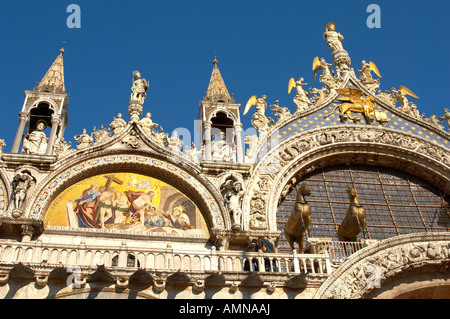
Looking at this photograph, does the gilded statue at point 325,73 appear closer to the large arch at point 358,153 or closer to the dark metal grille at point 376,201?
the large arch at point 358,153

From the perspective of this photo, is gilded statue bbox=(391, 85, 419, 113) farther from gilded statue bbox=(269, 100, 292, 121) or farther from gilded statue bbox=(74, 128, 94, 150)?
gilded statue bbox=(74, 128, 94, 150)

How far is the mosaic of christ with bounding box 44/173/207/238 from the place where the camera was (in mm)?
13773

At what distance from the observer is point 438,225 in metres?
16.4

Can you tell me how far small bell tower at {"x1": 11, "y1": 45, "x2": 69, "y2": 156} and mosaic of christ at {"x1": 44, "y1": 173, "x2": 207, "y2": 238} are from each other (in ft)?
5.08

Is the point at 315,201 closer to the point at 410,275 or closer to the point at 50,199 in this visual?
the point at 410,275

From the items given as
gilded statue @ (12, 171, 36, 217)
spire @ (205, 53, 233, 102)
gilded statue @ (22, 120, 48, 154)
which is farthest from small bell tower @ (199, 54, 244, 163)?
gilded statue @ (12, 171, 36, 217)

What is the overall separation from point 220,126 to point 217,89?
4.08 feet

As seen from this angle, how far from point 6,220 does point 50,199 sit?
1302mm

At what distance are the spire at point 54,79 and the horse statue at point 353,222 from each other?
922cm

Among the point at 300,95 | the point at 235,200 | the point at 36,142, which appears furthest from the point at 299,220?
the point at 36,142

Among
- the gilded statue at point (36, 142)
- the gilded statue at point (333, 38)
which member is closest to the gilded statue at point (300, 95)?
the gilded statue at point (333, 38)

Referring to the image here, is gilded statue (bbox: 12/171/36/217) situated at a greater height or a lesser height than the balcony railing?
greater

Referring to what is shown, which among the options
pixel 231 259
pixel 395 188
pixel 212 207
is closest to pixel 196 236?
pixel 212 207

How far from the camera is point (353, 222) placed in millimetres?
13133
